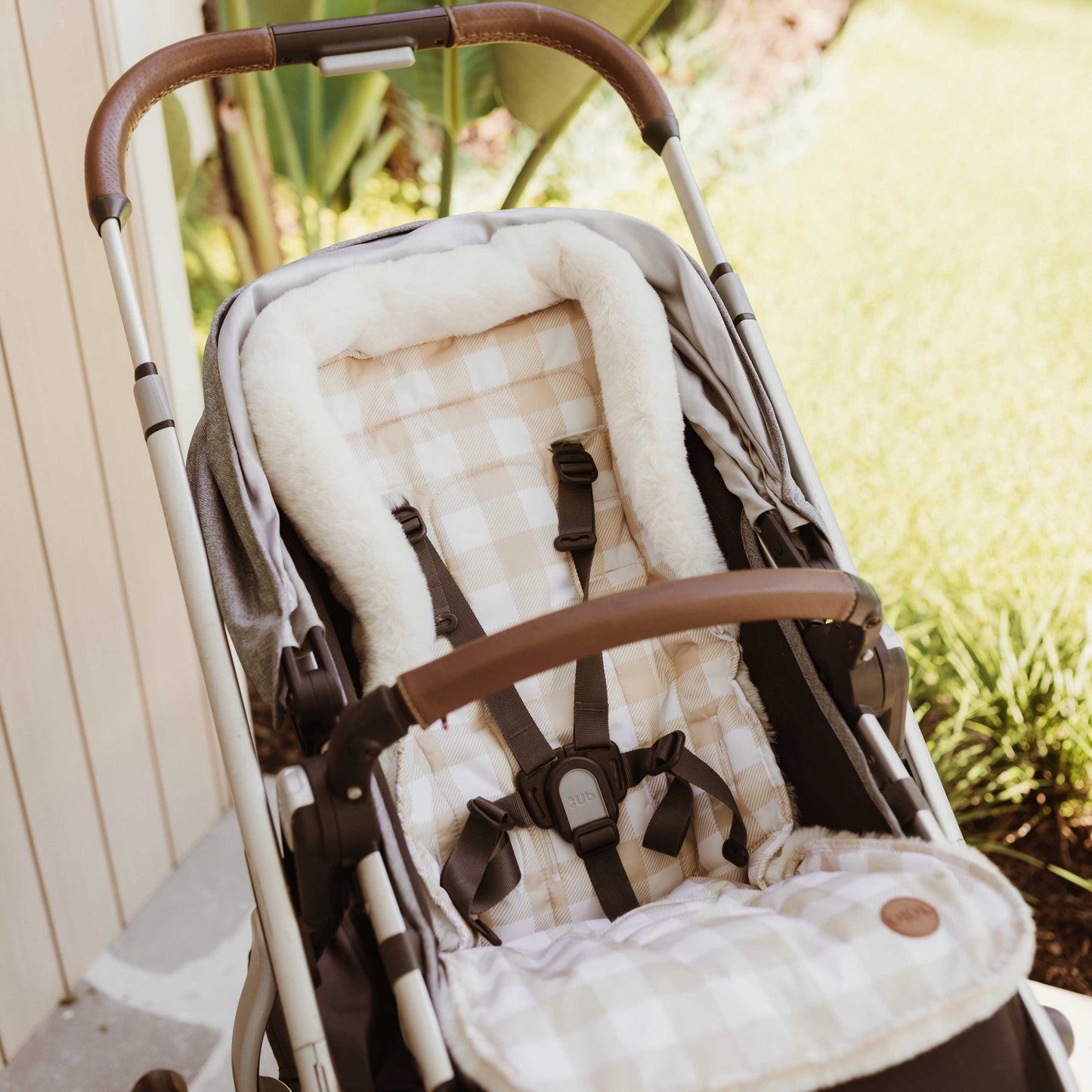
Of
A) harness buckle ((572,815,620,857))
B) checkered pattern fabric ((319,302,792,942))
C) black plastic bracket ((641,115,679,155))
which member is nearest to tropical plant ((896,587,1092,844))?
checkered pattern fabric ((319,302,792,942))

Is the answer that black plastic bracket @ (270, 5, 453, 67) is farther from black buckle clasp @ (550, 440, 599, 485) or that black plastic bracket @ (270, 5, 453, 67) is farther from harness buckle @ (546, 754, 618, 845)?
harness buckle @ (546, 754, 618, 845)

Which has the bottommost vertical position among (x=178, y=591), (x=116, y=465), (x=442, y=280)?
(x=178, y=591)

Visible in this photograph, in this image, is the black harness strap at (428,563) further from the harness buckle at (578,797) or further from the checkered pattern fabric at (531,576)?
the harness buckle at (578,797)

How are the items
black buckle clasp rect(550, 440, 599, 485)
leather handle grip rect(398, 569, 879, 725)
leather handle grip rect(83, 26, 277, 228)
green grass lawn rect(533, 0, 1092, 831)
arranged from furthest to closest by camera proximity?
green grass lawn rect(533, 0, 1092, 831) < black buckle clasp rect(550, 440, 599, 485) < leather handle grip rect(83, 26, 277, 228) < leather handle grip rect(398, 569, 879, 725)

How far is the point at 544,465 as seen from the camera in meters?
1.37

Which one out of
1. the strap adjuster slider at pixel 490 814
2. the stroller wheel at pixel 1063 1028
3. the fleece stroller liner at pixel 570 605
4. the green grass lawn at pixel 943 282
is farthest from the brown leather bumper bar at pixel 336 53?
the green grass lawn at pixel 943 282

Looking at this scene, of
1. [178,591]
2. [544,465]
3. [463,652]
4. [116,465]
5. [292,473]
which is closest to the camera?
[463,652]

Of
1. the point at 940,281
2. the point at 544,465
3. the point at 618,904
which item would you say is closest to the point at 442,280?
the point at 544,465

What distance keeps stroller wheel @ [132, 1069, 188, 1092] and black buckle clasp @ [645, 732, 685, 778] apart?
0.67m

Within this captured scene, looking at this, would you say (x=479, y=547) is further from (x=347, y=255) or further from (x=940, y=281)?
(x=940, y=281)

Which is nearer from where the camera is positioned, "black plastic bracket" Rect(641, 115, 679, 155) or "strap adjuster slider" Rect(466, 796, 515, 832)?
"strap adjuster slider" Rect(466, 796, 515, 832)

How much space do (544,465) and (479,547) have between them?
0.50ft

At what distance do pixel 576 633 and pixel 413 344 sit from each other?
0.69 m

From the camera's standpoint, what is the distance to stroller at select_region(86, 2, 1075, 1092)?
0.81 m
